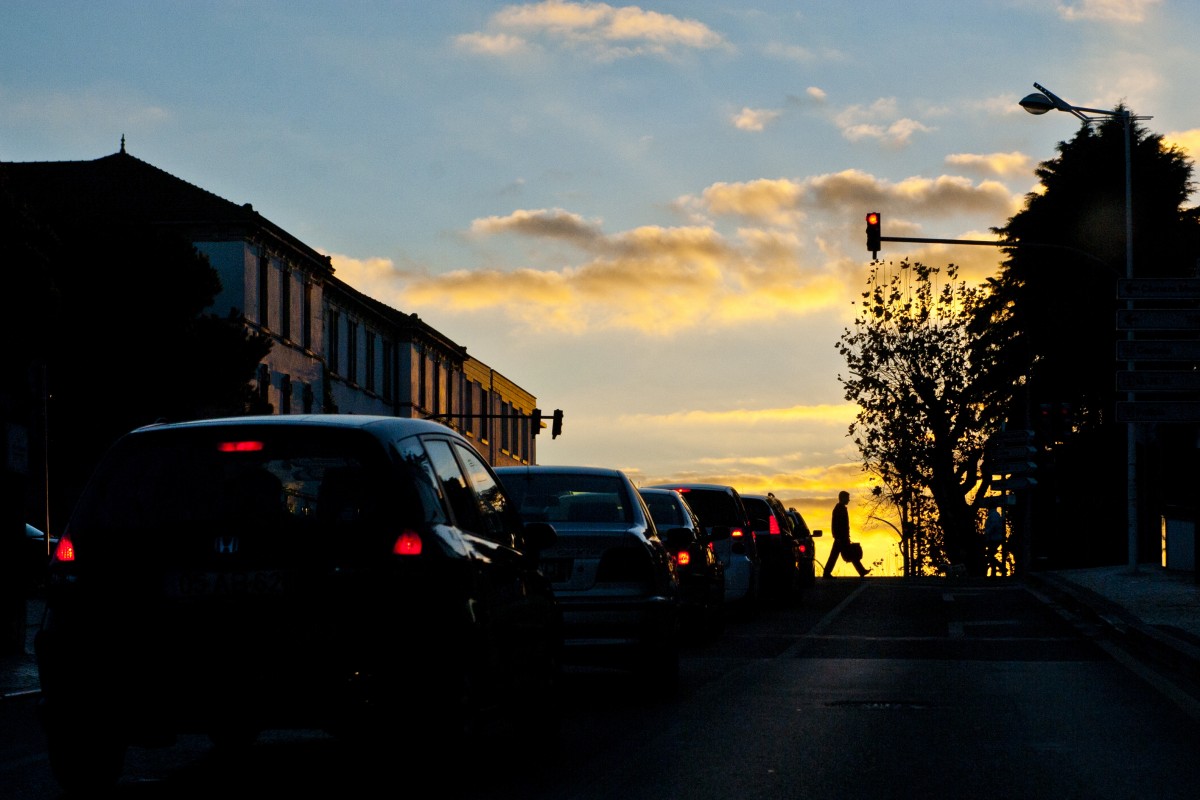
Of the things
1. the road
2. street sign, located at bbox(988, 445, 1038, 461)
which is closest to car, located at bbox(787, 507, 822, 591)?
street sign, located at bbox(988, 445, 1038, 461)

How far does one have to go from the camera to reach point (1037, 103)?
3234 centimetres

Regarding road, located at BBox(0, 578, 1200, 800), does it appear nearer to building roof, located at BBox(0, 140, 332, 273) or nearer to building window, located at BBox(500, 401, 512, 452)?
building roof, located at BBox(0, 140, 332, 273)

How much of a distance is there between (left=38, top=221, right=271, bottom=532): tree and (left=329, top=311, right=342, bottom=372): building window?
21.7m

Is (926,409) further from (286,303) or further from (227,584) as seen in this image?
(227,584)

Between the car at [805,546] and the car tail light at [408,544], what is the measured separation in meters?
22.5

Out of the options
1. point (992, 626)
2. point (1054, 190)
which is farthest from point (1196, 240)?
point (992, 626)

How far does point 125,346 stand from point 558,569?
33.5 m

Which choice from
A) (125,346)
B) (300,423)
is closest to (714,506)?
(300,423)

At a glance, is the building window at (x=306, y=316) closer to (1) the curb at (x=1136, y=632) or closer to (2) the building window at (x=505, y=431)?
(2) the building window at (x=505, y=431)

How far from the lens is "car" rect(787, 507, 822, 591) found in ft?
103

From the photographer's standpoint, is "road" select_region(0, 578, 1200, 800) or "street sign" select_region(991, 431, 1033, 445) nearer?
"road" select_region(0, 578, 1200, 800)

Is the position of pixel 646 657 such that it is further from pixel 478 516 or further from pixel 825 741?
pixel 478 516

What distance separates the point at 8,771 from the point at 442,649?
2950 millimetres

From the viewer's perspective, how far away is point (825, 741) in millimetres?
10258
